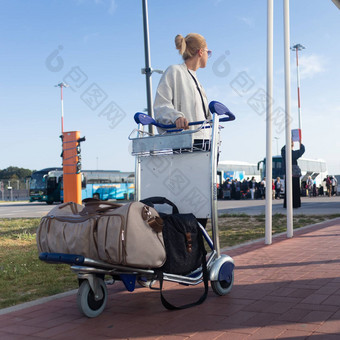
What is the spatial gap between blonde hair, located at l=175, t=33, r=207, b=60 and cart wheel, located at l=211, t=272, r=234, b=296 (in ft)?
6.76

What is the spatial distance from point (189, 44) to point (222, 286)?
2.21m

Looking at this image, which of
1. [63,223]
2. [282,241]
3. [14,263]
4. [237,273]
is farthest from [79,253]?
[282,241]

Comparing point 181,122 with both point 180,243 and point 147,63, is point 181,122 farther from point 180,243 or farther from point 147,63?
point 147,63

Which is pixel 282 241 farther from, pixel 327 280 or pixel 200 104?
pixel 200 104

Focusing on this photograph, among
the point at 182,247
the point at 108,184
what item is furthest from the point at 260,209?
the point at 108,184

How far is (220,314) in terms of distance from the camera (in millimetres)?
3135

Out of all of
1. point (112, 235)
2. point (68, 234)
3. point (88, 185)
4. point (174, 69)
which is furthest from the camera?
point (88, 185)

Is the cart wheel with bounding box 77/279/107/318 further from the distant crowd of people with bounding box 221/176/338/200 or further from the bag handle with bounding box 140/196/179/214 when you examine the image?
the distant crowd of people with bounding box 221/176/338/200

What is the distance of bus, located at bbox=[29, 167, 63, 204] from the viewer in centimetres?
3225

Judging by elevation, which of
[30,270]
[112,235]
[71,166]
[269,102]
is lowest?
[30,270]

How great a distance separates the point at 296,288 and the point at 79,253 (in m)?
1.97

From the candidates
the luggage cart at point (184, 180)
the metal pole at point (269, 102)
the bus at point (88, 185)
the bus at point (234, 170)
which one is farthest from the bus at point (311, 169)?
the luggage cart at point (184, 180)

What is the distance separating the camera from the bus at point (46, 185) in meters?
32.2

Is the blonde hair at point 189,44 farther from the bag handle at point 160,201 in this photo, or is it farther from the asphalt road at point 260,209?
the asphalt road at point 260,209
